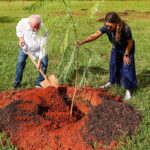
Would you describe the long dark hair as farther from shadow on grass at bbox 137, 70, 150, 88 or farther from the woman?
shadow on grass at bbox 137, 70, 150, 88

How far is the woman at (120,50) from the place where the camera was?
3.40m

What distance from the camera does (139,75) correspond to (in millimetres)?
5188

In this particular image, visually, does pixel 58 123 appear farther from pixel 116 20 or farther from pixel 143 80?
pixel 143 80

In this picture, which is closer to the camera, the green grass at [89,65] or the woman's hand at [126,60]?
the green grass at [89,65]

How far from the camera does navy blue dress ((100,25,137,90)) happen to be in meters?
3.76

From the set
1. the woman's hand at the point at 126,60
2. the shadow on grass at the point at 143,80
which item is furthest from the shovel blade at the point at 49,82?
the shadow on grass at the point at 143,80

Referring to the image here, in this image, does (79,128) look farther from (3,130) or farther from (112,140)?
(3,130)

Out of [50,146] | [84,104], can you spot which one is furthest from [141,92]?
[50,146]

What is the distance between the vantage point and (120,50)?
408 centimetres

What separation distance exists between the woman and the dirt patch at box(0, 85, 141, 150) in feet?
3.44

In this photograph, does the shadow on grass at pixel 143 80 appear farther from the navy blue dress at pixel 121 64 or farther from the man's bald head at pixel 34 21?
the man's bald head at pixel 34 21

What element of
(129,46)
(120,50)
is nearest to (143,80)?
(120,50)

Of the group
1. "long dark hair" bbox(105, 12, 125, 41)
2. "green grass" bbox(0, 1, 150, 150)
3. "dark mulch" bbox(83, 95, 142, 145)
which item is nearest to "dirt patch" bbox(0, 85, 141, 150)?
"dark mulch" bbox(83, 95, 142, 145)

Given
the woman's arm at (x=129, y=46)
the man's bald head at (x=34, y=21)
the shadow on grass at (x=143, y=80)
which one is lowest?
the shadow on grass at (x=143, y=80)
